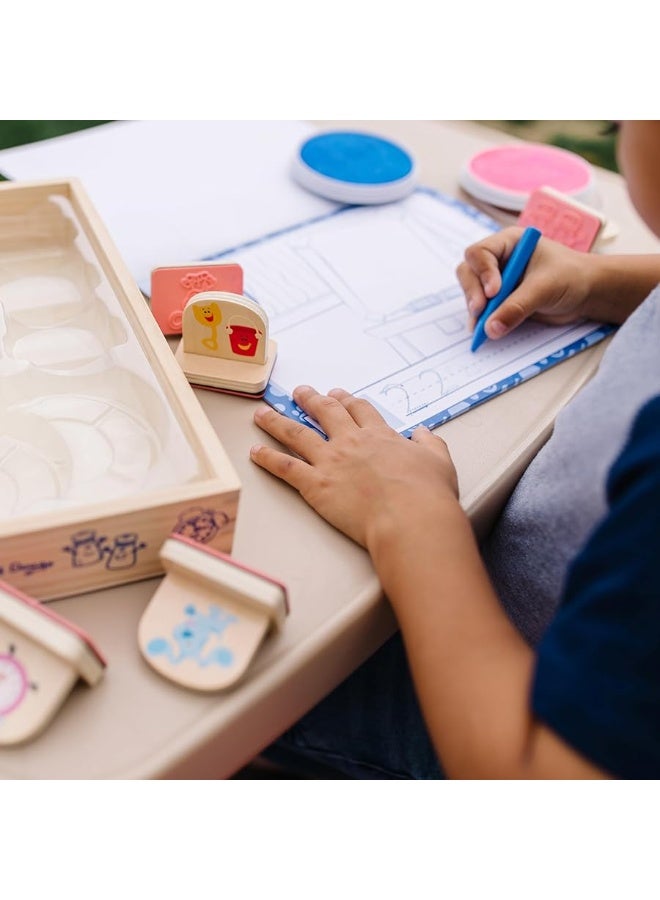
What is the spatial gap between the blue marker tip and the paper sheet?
3 centimetres

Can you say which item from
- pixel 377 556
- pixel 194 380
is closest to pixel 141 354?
pixel 194 380

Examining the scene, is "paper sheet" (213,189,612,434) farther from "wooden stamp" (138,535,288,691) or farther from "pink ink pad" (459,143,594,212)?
"wooden stamp" (138,535,288,691)

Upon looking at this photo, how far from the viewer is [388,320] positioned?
0.72 meters

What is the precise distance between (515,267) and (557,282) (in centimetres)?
4

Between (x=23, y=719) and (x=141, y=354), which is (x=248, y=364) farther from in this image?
(x=23, y=719)

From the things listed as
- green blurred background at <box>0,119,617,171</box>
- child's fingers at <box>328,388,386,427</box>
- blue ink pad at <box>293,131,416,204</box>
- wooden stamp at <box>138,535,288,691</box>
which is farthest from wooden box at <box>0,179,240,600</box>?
green blurred background at <box>0,119,617,171</box>

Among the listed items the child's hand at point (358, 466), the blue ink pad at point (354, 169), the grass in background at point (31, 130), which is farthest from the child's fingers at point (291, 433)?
the grass in background at point (31, 130)

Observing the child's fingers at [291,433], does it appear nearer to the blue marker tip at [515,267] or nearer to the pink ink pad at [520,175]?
the blue marker tip at [515,267]

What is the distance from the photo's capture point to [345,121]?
3.33ft

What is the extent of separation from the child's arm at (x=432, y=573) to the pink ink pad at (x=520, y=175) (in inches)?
15.5

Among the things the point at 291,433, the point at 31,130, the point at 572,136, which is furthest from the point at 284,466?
the point at 572,136

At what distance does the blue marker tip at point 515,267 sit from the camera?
0.73 m

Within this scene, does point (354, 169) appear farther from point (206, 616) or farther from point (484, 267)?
point (206, 616)

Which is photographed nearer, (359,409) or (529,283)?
(359,409)
